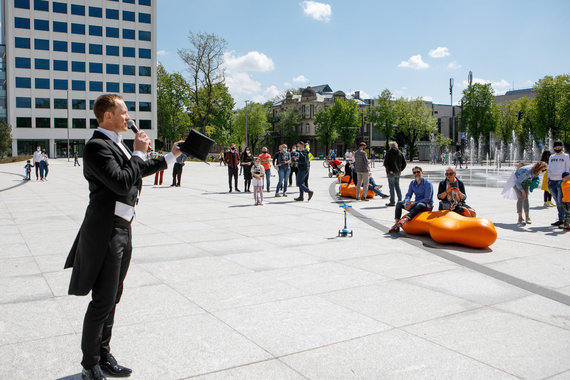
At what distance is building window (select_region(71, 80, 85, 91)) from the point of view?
70.3 m

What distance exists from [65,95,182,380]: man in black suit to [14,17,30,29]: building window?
7721 cm

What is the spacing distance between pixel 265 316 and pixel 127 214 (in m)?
1.92

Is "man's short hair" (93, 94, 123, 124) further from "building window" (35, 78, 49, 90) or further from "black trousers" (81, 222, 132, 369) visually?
"building window" (35, 78, 49, 90)

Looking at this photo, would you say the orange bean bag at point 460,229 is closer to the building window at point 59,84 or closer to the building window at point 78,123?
the building window at point 78,123

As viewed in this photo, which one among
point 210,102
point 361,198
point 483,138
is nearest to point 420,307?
point 361,198

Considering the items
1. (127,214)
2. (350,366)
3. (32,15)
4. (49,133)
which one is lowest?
(350,366)

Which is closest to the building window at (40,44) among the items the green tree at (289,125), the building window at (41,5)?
the building window at (41,5)

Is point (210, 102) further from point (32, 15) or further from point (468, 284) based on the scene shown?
point (468, 284)

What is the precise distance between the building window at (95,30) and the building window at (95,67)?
451 cm

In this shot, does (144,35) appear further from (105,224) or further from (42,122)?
(105,224)

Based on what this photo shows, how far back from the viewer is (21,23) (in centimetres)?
6731

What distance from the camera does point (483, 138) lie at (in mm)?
77750

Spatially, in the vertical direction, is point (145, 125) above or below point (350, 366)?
above

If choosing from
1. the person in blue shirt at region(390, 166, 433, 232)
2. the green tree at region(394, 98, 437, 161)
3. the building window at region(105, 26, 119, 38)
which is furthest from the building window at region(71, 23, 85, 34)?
the person in blue shirt at region(390, 166, 433, 232)
